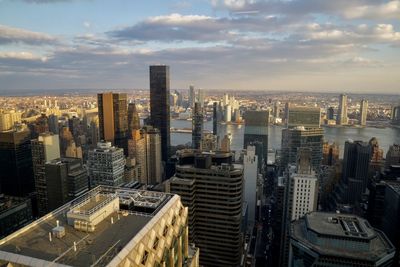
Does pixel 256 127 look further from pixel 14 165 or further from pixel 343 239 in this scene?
pixel 343 239

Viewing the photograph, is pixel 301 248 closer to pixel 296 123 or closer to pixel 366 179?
pixel 366 179

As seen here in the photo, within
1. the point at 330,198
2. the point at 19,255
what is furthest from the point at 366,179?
the point at 19,255

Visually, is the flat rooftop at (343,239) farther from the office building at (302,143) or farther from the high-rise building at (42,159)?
the office building at (302,143)

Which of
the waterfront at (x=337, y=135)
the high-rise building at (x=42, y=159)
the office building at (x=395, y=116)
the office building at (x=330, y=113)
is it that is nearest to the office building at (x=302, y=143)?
the waterfront at (x=337, y=135)

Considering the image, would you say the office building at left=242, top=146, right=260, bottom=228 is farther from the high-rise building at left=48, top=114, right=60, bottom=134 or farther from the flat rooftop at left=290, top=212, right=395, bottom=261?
the high-rise building at left=48, top=114, right=60, bottom=134

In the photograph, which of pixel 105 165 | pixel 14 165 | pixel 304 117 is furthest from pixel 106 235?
pixel 304 117
